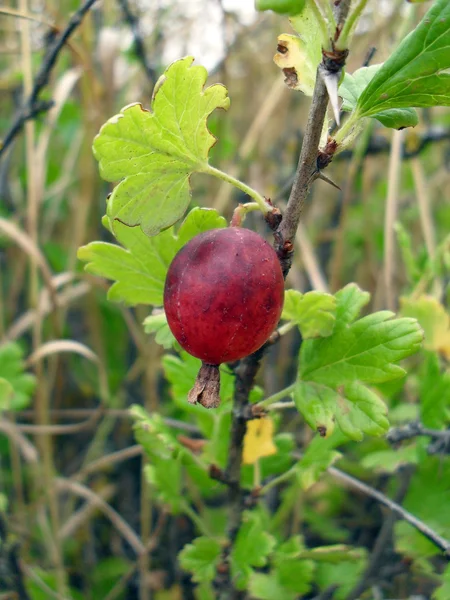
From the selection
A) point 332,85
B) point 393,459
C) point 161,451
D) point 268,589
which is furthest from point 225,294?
point 268,589

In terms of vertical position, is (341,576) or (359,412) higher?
(359,412)

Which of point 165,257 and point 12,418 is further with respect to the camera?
point 12,418

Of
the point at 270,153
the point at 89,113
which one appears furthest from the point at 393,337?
the point at 270,153

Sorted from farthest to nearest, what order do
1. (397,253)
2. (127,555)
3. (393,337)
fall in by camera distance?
1. (397,253)
2. (127,555)
3. (393,337)

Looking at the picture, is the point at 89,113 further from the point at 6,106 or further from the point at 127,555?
the point at 127,555

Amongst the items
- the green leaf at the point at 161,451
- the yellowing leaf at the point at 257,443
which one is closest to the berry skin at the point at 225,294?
the green leaf at the point at 161,451

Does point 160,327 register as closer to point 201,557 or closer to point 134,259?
point 134,259

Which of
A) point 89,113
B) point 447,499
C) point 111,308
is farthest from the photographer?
point 111,308
